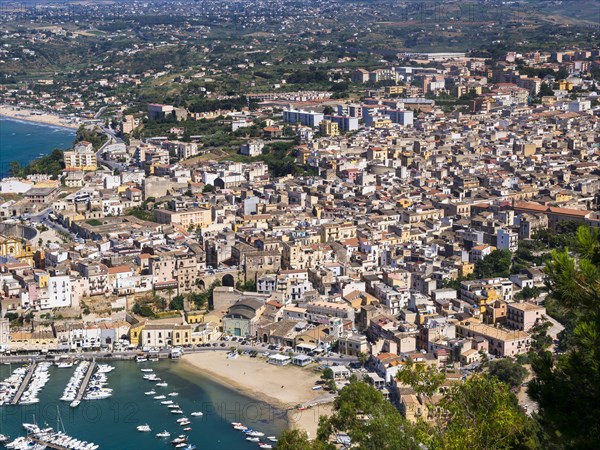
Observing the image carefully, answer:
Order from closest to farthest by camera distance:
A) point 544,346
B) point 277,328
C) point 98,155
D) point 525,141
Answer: point 544,346 < point 277,328 < point 525,141 < point 98,155

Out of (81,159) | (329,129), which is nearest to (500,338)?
(81,159)

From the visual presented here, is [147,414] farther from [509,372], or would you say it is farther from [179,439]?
[509,372]

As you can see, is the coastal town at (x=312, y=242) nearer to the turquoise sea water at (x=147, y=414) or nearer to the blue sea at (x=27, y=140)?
the turquoise sea water at (x=147, y=414)

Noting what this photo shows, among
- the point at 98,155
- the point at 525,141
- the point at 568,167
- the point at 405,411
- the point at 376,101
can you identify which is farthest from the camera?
the point at 376,101

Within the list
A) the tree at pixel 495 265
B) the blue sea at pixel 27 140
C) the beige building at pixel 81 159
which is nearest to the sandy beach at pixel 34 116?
the blue sea at pixel 27 140

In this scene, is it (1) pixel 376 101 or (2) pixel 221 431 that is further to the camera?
(1) pixel 376 101

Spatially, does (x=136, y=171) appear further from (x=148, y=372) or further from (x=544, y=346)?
(x=544, y=346)

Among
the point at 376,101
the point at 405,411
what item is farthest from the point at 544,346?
the point at 376,101
